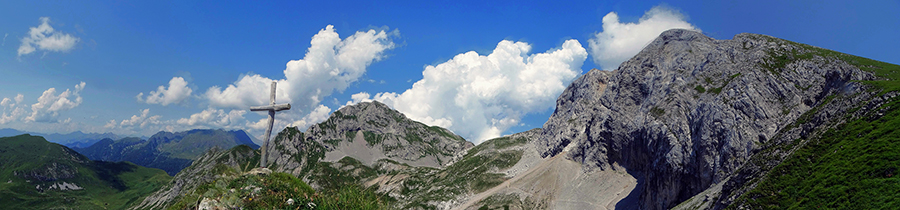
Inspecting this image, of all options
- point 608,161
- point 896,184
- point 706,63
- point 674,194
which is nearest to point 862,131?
point 896,184

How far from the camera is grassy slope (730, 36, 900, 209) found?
96.7 ft

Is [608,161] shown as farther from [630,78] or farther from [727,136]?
[727,136]

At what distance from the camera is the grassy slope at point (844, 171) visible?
1161 inches

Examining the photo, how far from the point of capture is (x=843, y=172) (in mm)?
34844

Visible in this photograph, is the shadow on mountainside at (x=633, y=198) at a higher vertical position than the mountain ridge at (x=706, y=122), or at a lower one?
lower

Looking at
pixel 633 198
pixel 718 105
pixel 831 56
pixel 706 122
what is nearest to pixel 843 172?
pixel 706 122

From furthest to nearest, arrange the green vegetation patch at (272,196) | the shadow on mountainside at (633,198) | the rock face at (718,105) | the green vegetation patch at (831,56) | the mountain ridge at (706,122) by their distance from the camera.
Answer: the shadow on mountainside at (633,198) < the rock face at (718,105) < the green vegetation patch at (831,56) < the mountain ridge at (706,122) < the green vegetation patch at (272,196)

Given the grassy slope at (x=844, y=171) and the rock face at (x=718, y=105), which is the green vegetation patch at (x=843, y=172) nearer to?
the grassy slope at (x=844, y=171)

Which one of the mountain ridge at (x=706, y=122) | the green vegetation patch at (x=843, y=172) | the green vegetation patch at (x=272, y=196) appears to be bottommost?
the green vegetation patch at (x=272, y=196)

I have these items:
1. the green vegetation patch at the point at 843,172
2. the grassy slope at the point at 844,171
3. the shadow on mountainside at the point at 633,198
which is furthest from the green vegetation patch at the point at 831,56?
the shadow on mountainside at the point at 633,198

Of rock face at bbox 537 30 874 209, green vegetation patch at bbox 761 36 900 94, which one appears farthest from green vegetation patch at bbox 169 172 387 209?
rock face at bbox 537 30 874 209

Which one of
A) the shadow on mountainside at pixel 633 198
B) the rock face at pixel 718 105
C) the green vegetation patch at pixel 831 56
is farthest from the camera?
the shadow on mountainside at pixel 633 198

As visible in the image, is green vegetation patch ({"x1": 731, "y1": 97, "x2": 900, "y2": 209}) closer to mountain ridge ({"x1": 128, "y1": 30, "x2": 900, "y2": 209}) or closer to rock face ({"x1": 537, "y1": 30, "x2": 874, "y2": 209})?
mountain ridge ({"x1": 128, "y1": 30, "x2": 900, "y2": 209})

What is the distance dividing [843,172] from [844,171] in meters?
0.20
